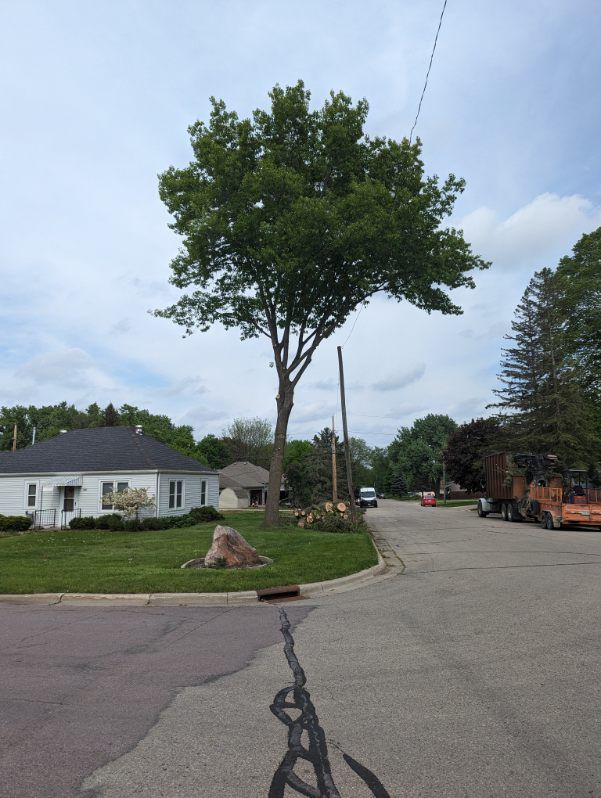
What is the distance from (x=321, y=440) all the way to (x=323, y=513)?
2056 centimetres

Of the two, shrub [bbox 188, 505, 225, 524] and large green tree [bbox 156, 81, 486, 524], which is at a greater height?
large green tree [bbox 156, 81, 486, 524]

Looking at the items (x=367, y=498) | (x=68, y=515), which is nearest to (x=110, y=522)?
(x=68, y=515)

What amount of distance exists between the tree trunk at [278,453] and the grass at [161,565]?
3.61m

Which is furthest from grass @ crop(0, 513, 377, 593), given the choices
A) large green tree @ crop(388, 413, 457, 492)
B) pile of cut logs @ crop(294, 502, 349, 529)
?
large green tree @ crop(388, 413, 457, 492)

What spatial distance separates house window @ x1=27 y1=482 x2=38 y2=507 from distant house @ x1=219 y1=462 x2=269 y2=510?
28.8 metres

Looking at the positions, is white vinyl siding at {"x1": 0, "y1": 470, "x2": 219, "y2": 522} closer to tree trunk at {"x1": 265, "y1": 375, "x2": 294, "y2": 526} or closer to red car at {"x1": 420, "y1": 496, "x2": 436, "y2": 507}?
tree trunk at {"x1": 265, "y1": 375, "x2": 294, "y2": 526}

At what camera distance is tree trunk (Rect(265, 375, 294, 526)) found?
22594 mm

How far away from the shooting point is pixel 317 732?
419 cm

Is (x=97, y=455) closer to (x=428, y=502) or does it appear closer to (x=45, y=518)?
(x=45, y=518)

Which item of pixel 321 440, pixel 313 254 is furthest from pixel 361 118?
pixel 321 440

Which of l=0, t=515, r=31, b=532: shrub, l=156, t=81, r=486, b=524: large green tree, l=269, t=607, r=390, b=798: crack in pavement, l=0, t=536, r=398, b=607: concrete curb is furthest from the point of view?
l=0, t=515, r=31, b=532: shrub

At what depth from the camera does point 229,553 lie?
12.1 metres

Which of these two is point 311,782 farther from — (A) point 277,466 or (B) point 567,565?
(A) point 277,466

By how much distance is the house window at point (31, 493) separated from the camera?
2941 centimetres
